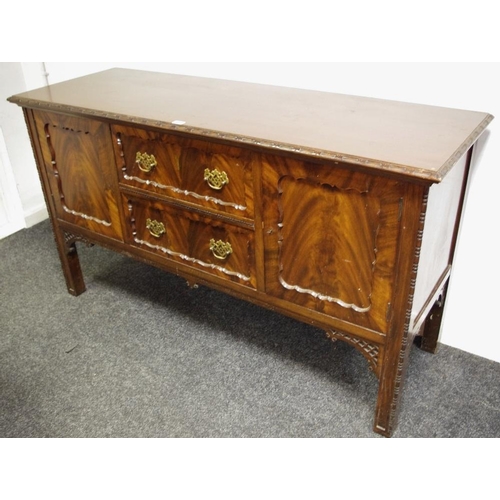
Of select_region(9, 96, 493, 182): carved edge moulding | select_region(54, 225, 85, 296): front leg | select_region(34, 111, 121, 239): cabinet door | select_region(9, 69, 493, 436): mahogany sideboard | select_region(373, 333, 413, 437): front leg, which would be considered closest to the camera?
select_region(9, 96, 493, 182): carved edge moulding

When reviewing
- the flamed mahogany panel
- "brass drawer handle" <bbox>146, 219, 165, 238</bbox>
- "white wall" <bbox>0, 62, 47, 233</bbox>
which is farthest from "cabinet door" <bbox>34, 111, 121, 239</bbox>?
"white wall" <bbox>0, 62, 47, 233</bbox>

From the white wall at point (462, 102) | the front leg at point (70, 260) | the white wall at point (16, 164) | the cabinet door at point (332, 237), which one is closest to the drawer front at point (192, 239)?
the cabinet door at point (332, 237)

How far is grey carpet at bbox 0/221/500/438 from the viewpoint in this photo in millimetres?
1483

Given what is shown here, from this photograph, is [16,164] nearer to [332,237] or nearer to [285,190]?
[285,190]

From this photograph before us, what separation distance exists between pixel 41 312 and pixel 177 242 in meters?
0.72

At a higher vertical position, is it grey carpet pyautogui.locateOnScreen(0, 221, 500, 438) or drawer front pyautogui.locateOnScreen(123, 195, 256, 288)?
drawer front pyautogui.locateOnScreen(123, 195, 256, 288)

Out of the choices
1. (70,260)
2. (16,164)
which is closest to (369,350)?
(70,260)

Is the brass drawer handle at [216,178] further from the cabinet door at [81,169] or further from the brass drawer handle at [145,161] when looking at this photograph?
the cabinet door at [81,169]

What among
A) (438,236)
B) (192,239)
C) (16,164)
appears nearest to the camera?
(438,236)

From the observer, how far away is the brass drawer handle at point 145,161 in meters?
1.49

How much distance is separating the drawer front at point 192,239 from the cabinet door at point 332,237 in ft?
0.33

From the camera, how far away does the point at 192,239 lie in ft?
5.08

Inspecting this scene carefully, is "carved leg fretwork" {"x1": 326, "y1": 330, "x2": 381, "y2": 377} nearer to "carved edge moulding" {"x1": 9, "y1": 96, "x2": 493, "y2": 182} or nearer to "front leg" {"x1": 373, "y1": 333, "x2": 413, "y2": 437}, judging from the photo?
"front leg" {"x1": 373, "y1": 333, "x2": 413, "y2": 437}

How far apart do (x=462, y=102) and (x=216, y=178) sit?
0.69 metres
